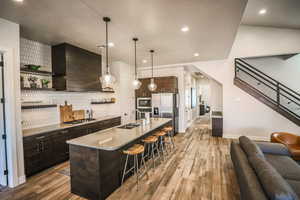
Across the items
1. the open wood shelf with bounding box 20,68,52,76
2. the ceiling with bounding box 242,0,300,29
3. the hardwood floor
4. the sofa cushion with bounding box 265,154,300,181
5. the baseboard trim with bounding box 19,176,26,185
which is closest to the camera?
the sofa cushion with bounding box 265,154,300,181

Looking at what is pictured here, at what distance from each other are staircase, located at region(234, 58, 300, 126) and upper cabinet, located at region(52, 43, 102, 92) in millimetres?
5176

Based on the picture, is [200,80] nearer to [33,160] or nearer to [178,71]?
[178,71]

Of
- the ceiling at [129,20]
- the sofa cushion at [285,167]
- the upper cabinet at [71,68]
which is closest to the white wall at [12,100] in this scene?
the ceiling at [129,20]

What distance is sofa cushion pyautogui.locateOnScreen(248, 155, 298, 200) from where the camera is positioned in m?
1.11

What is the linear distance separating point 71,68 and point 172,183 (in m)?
3.61

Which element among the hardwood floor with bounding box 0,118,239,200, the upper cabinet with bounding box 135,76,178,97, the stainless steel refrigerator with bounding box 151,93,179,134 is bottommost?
the hardwood floor with bounding box 0,118,239,200

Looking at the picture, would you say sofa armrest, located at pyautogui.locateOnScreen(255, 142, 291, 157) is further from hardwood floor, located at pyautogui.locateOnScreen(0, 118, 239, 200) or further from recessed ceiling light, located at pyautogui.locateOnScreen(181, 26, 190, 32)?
recessed ceiling light, located at pyautogui.locateOnScreen(181, 26, 190, 32)

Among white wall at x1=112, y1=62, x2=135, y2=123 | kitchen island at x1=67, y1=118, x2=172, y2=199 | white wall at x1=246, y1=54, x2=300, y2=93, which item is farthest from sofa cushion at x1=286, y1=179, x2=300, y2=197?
white wall at x1=246, y1=54, x2=300, y2=93

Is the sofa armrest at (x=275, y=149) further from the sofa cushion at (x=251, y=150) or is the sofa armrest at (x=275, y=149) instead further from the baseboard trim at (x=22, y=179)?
the baseboard trim at (x=22, y=179)

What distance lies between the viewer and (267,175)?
1.38 metres

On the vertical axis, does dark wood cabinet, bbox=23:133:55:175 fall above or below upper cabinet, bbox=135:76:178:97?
below

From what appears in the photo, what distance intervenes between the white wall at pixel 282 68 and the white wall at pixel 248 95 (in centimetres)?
88

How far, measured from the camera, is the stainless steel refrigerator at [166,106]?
5.51 m

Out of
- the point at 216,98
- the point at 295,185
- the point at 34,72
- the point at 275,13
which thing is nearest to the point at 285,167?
the point at 295,185
